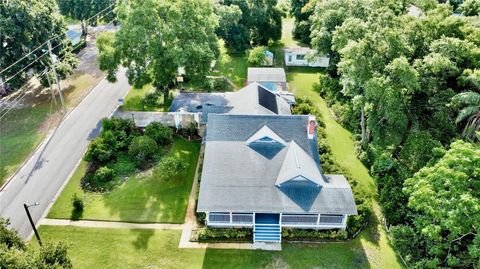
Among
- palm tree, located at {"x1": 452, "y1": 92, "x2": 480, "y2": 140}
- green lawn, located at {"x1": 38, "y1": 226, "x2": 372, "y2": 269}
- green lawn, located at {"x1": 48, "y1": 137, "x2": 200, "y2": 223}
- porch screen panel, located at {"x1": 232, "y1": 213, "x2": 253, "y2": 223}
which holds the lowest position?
green lawn, located at {"x1": 38, "y1": 226, "x2": 372, "y2": 269}

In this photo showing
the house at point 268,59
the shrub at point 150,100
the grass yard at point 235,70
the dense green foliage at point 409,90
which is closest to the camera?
the dense green foliage at point 409,90

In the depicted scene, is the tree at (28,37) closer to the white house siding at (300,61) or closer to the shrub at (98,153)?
the shrub at (98,153)

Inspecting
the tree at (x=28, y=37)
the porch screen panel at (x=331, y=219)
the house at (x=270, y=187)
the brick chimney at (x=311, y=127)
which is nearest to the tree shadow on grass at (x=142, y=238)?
the house at (x=270, y=187)

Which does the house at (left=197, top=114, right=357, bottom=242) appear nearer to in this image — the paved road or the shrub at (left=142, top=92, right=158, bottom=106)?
the paved road

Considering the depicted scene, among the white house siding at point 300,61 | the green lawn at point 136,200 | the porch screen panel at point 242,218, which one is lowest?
the green lawn at point 136,200

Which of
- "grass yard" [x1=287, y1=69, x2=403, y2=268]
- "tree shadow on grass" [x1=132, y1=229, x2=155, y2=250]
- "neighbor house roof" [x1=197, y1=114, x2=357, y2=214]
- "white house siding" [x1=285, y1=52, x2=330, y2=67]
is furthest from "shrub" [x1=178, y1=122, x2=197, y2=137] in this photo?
"white house siding" [x1=285, y1=52, x2=330, y2=67]

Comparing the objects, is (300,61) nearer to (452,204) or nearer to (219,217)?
(219,217)
